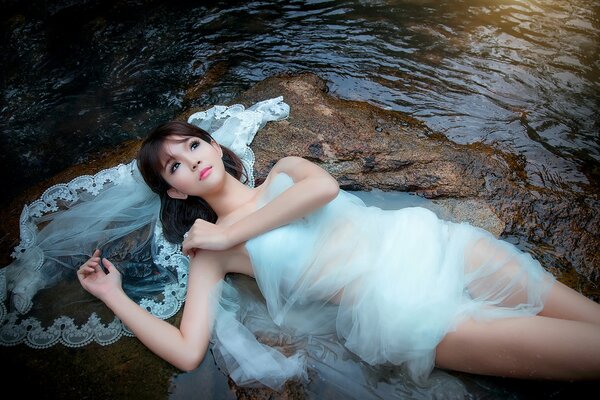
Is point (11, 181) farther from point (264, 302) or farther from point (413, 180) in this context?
point (413, 180)

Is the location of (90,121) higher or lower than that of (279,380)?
higher

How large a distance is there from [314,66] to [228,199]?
3163mm

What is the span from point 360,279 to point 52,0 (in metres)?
7.93

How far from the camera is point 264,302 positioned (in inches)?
118

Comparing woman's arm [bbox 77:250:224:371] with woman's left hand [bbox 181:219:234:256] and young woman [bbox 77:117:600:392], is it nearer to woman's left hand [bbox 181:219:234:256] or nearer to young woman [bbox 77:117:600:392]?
young woman [bbox 77:117:600:392]

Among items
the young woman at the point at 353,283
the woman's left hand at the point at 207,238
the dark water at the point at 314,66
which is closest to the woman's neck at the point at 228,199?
the young woman at the point at 353,283

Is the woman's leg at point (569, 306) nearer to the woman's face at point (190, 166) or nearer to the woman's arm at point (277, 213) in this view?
the woman's arm at point (277, 213)

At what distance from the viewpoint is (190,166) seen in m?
2.81

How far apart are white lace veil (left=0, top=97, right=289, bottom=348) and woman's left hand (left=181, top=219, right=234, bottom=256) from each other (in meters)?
0.53

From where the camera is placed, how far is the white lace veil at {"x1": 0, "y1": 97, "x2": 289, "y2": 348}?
2.89m

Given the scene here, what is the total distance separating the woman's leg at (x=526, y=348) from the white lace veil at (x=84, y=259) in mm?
1931

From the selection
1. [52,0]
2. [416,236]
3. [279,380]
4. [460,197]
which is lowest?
[279,380]

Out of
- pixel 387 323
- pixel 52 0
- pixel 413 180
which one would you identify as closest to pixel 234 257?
pixel 387 323

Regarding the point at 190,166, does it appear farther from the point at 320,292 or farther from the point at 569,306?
the point at 569,306
